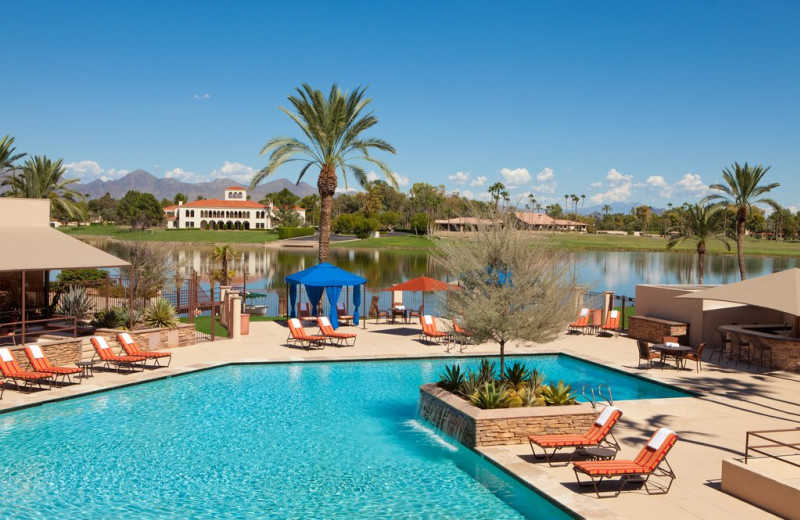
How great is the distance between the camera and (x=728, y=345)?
21.8 m

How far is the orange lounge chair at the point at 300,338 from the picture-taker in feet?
70.4

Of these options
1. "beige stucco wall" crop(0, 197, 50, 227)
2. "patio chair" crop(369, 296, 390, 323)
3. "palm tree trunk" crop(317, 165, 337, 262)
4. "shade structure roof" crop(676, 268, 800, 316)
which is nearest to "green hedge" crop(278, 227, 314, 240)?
"palm tree trunk" crop(317, 165, 337, 262)

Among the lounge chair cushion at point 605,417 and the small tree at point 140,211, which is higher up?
the small tree at point 140,211

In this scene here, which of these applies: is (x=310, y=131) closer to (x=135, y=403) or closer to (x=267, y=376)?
(x=267, y=376)

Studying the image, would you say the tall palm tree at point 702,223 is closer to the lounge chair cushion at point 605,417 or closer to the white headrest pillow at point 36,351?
the lounge chair cushion at point 605,417

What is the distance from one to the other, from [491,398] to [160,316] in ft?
41.9

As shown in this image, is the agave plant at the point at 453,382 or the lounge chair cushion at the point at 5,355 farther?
the lounge chair cushion at the point at 5,355

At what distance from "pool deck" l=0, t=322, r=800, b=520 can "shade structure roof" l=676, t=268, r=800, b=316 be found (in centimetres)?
209

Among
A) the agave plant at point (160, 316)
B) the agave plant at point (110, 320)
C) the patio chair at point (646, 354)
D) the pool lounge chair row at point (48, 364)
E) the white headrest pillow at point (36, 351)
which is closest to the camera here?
the pool lounge chair row at point (48, 364)

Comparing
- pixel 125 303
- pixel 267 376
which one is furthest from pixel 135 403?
pixel 125 303

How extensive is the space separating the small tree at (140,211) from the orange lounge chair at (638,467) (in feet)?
417

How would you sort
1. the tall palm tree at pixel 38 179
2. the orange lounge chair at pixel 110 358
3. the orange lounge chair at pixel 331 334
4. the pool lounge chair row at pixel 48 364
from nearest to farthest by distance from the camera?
the pool lounge chair row at pixel 48 364, the orange lounge chair at pixel 110 358, the orange lounge chair at pixel 331 334, the tall palm tree at pixel 38 179

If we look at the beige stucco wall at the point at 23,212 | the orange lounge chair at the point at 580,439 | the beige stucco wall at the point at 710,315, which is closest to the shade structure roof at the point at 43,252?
the beige stucco wall at the point at 23,212

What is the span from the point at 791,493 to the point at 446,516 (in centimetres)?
449
